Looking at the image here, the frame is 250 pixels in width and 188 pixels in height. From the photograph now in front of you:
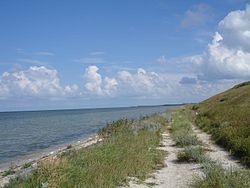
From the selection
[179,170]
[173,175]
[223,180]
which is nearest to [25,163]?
[179,170]

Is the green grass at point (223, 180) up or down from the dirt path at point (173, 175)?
up

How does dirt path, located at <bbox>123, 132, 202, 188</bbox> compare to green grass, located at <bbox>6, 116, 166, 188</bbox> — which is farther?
dirt path, located at <bbox>123, 132, 202, 188</bbox>

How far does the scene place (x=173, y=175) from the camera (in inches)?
585

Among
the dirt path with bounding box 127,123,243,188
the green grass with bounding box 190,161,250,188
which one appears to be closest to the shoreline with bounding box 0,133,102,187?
the dirt path with bounding box 127,123,243,188

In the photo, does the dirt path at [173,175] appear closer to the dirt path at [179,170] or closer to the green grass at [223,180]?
the dirt path at [179,170]

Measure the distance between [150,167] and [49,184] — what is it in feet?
19.9

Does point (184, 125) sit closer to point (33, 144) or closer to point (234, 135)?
point (234, 135)

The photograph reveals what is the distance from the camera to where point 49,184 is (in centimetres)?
1070

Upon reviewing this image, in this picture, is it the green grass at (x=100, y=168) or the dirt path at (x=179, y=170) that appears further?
the dirt path at (x=179, y=170)

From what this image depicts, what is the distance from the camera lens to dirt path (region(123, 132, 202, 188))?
13328 mm

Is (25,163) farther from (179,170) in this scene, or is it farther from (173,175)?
(173,175)

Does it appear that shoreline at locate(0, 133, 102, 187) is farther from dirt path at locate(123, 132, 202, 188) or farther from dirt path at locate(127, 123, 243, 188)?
dirt path at locate(127, 123, 243, 188)

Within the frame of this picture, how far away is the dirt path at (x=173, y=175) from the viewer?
43.7 ft

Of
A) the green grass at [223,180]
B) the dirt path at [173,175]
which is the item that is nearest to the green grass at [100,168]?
the dirt path at [173,175]
